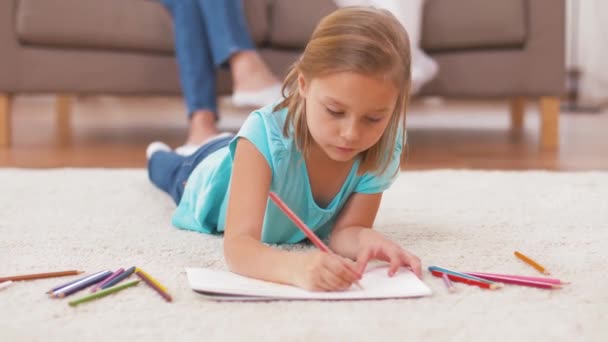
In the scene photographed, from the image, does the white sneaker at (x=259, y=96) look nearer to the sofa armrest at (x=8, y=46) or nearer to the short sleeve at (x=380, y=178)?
the sofa armrest at (x=8, y=46)

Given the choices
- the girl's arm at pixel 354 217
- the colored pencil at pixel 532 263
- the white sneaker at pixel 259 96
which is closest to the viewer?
the colored pencil at pixel 532 263

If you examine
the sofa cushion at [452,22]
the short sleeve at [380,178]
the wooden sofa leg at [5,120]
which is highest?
the sofa cushion at [452,22]

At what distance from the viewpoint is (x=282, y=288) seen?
2.61 feet

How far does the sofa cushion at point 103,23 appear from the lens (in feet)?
6.87

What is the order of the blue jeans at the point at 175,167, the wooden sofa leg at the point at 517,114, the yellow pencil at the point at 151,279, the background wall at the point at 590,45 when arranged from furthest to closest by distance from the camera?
the background wall at the point at 590,45, the wooden sofa leg at the point at 517,114, the blue jeans at the point at 175,167, the yellow pencil at the point at 151,279

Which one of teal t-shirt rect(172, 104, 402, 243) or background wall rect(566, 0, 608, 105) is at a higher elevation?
teal t-shirt rect(172, 104, 402, 243)

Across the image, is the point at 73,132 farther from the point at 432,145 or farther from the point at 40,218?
the point at 40,218

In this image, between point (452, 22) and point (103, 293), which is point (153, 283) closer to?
point (103, 293)

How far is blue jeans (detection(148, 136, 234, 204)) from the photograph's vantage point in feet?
4.20

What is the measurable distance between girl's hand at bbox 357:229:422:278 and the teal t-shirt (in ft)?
0.40

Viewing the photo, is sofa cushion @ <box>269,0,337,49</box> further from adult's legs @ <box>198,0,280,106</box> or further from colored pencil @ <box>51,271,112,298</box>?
colored pencil @ <box>51,271,112,298</box>

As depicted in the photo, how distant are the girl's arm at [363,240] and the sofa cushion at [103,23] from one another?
1224mm

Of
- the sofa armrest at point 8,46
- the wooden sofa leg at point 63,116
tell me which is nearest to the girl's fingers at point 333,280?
the sofa armrest at point 8,46

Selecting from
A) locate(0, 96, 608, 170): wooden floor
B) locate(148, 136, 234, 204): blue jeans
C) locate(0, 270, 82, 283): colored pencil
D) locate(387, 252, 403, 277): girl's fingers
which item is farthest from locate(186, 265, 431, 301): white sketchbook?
locate(0, 96, 608, 170): wooden floor
